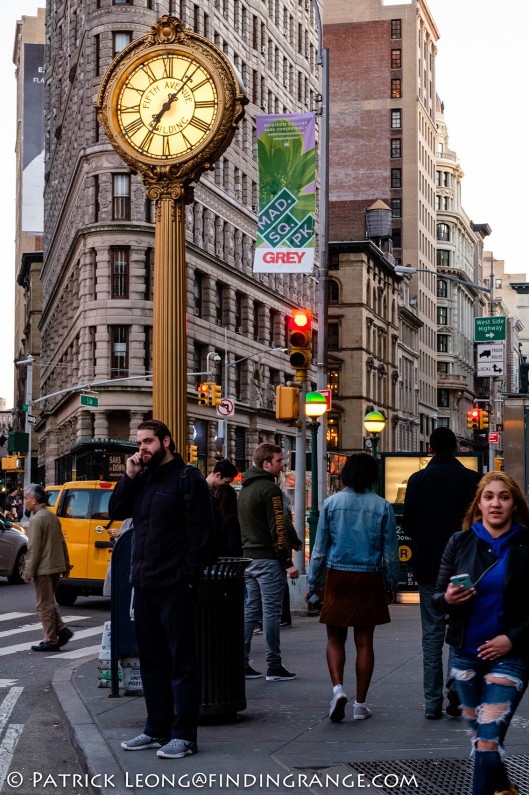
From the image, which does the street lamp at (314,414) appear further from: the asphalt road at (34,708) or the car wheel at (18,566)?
the car wheel at (18,566)

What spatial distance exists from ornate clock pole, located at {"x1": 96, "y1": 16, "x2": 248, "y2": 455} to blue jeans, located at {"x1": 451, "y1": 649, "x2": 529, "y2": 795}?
15.4ft

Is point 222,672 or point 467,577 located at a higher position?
point 467,577

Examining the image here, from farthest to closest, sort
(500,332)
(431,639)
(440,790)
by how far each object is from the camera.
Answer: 1. (500,332)
2. (431,639)
3. (440,790)

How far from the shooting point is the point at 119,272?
6031 cm

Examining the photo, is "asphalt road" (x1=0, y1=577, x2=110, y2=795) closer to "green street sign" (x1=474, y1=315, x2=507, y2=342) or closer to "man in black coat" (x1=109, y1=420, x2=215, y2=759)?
"man in black coat" (x1=109, y1=420, x2=215, y2=759)

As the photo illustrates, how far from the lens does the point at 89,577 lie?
69.4 ft

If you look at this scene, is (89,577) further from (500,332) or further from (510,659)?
(500,332)

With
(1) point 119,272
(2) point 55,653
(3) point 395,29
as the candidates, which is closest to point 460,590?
(2) point 55,653

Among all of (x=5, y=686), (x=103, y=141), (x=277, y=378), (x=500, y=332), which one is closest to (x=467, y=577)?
(x=5, y=686)

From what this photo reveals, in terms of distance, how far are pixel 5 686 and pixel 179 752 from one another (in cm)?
496

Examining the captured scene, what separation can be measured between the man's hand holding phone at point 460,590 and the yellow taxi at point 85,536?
15.1 metres

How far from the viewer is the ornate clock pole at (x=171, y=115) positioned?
1059cm

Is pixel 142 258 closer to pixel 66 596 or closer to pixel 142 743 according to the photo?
pixel 66 596

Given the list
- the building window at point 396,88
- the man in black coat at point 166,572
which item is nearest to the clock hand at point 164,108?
the man in black coat at point 166,572
